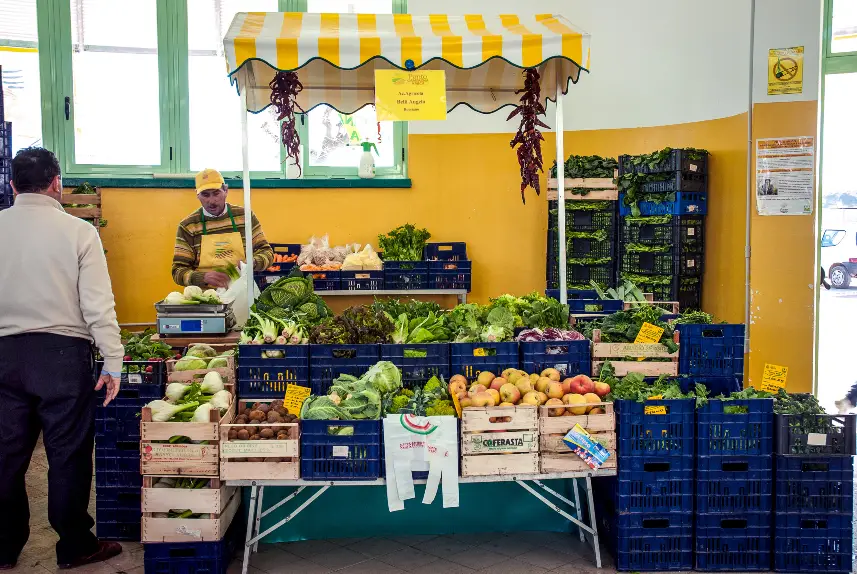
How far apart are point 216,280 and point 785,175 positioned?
15.7 feet

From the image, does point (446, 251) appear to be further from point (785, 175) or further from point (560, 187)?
point (785, 175)

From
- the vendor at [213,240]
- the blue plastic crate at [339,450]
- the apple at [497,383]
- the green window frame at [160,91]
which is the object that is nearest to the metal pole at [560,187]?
the apple at [497,383]

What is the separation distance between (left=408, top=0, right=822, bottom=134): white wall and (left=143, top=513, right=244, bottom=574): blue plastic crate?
509 centimetres

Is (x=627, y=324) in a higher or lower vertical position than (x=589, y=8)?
lower

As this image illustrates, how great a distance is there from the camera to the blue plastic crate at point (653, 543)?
3938 mm

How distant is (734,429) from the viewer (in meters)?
3.92

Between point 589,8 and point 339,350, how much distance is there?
17.4 feet

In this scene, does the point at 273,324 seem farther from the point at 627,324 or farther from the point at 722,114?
the point at 722,114

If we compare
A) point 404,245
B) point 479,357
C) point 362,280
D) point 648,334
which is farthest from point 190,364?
point 404,245

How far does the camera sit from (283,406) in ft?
13.2

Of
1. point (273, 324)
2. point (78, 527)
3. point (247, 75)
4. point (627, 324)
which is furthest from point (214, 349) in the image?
point (627, 324)

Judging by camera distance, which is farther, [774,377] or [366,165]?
[366,165]

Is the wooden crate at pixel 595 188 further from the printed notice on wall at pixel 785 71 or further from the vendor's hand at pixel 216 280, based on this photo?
the vendor's hand at pixel 216 280

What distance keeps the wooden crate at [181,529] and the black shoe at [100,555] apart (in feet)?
1.47
